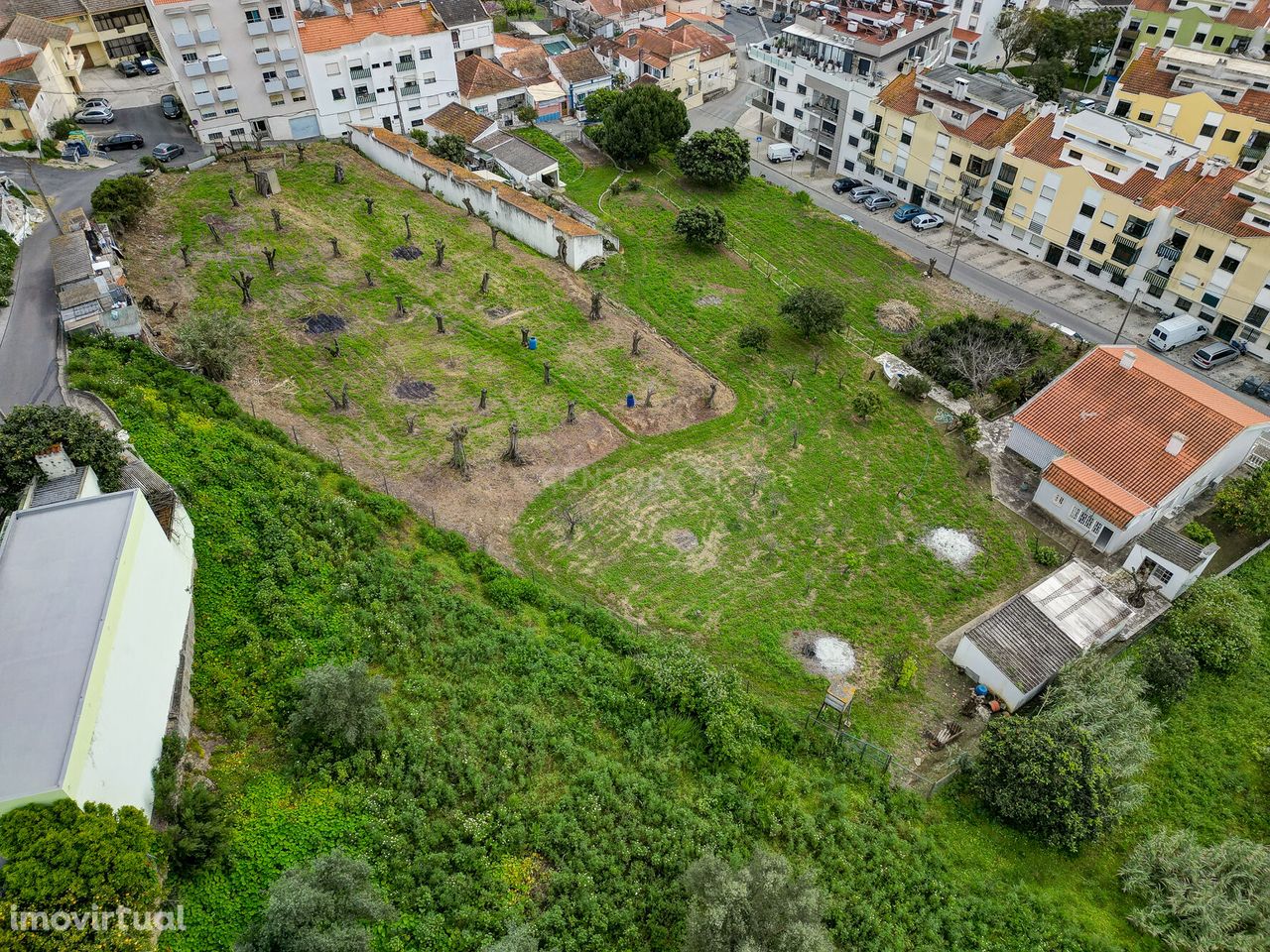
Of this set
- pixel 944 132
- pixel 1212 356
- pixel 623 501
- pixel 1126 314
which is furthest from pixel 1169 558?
pixel 944 132

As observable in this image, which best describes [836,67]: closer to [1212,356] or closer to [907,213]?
[907,213]

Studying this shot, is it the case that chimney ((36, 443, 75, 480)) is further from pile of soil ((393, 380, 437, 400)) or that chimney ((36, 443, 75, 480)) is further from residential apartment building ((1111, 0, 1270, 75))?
residential apartment building ((1111, 0, 1270, 75))

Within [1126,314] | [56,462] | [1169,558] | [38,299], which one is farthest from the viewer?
[1126,314]

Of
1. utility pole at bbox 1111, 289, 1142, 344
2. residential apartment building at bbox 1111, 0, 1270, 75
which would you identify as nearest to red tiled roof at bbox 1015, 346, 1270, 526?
utility pole at bbox 1111, 289, 1142, 344

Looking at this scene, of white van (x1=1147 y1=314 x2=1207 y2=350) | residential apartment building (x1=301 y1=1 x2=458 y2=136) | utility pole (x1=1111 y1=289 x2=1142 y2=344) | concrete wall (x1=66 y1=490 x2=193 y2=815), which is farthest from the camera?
residential apartment building (x1=301 y1=1 x2=458 y2=136)

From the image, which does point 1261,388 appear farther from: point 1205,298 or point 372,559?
point 372,559
